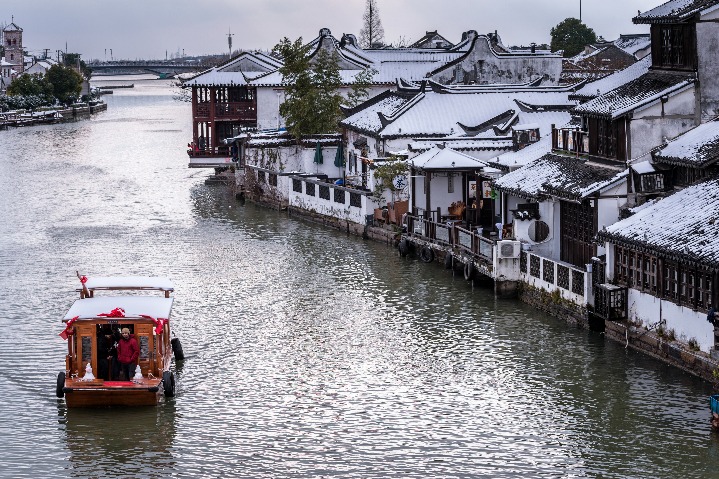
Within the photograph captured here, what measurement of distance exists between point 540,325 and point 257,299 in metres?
9.89

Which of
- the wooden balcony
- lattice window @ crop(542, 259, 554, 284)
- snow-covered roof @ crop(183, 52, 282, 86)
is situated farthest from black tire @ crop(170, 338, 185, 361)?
the wooden balcony

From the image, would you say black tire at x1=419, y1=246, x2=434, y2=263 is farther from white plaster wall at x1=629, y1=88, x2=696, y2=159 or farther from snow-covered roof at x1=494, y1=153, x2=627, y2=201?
white plaster wall at x1=629, y1=88, x2=696, y2=159

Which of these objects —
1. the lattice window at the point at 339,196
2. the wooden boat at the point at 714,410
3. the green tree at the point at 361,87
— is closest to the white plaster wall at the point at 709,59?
the wooden boat at the point at 714,410

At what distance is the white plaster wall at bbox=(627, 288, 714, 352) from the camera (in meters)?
29.8

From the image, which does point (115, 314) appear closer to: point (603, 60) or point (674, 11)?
point (674, 11)

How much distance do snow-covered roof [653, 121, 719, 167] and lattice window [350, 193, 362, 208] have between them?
813 inches

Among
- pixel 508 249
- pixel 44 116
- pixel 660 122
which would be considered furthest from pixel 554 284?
pixel 44 116

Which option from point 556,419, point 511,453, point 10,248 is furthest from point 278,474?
point 10,248

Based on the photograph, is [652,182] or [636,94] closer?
[652,182]

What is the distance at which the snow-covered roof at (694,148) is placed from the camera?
34344 mm

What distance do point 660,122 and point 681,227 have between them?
27.2ft

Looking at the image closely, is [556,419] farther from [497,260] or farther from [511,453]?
[497,260]

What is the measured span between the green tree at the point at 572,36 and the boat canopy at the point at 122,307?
10861 cm

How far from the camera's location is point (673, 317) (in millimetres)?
31203
